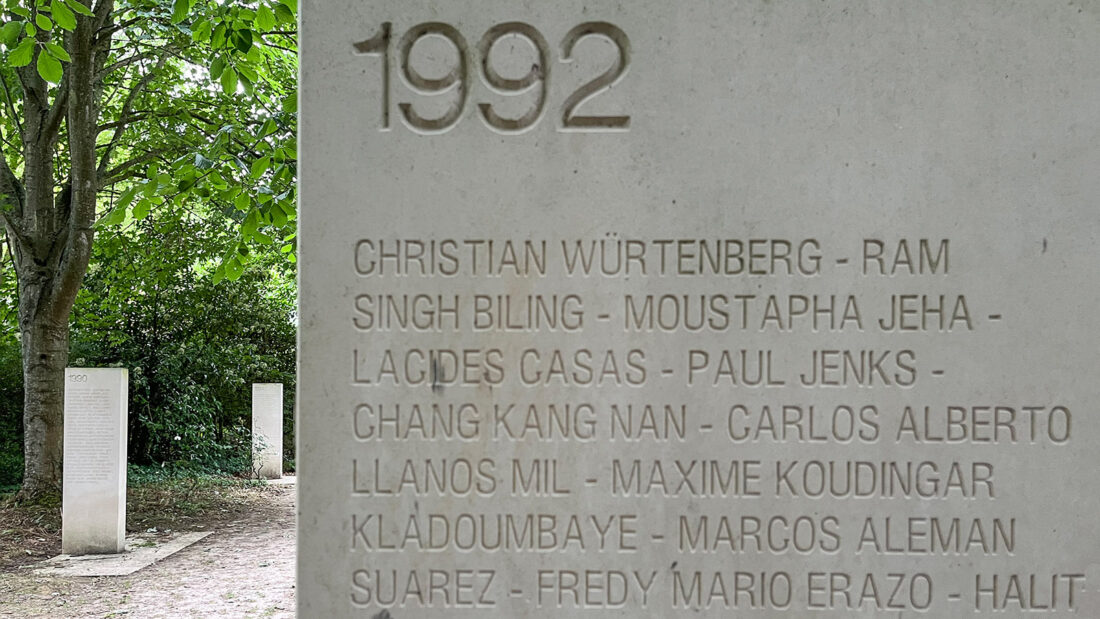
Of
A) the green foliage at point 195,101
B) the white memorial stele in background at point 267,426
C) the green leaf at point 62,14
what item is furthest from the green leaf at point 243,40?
the white memorial stele in background at point 267,426

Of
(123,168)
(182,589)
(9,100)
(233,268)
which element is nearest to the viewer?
(233,268)

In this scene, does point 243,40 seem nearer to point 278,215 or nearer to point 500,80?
point 278,215

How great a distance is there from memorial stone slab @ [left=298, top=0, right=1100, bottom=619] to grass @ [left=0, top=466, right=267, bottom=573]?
8.87 meters

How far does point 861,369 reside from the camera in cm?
227

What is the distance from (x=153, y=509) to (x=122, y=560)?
306 centimetres

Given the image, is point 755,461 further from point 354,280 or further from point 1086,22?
point 1086,22

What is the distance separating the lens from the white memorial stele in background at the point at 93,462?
966 centimetres

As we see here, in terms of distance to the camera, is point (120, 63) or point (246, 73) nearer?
point (246, 73)

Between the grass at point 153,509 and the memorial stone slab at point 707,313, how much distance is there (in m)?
8.87

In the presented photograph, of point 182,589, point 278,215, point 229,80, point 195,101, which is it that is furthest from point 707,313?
point 195,101

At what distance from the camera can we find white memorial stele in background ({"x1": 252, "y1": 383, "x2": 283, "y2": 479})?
16.3 metres

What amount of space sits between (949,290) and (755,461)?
0.69 meters

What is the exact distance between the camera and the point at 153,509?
488 inches

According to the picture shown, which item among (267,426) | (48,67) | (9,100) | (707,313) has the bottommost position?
(267,426)
